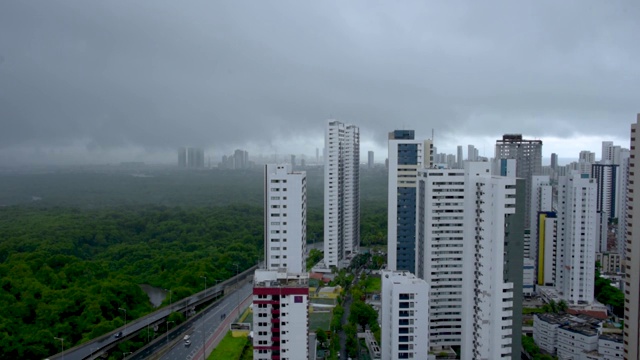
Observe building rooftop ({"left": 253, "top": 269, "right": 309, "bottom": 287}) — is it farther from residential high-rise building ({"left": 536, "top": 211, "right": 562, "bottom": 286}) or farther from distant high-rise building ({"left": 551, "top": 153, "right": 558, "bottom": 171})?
distant high-rise building ({"left": 551, "top": 153, "right": 558, "bottom": 171})

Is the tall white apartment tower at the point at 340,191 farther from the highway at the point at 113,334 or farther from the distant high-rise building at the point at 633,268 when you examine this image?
the distant high-rise building at the point at 633,268

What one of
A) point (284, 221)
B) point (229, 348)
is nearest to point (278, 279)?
point (284, 221)

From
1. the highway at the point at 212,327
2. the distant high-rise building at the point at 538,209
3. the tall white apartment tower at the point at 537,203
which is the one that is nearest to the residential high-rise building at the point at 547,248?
the distant high-rise building at the point at 538,209

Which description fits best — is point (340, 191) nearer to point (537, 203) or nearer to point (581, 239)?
point (537, 203)

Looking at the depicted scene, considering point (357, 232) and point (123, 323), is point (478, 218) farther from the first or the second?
point (357, 232)

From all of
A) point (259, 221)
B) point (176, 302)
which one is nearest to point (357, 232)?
point (259, 221)

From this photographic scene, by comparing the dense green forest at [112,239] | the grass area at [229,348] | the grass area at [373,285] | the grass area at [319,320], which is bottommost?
the grass area at [319,320]

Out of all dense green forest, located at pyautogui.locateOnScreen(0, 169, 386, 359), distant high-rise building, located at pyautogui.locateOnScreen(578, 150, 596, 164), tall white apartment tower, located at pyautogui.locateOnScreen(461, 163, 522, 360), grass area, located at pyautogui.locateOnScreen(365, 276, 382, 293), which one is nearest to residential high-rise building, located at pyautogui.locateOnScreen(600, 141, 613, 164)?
distant high-rise building, located at pyautogui.locateOnScreen(578, 150, 596, 164)
